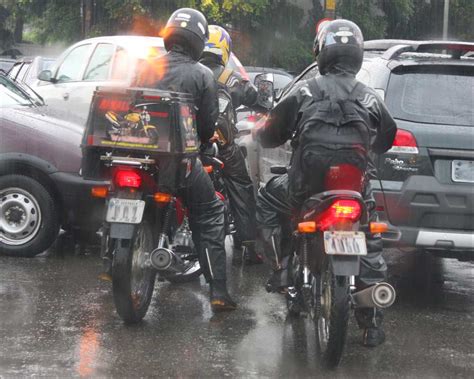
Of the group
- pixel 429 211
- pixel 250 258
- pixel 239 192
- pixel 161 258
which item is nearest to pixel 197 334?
pixel 161 258

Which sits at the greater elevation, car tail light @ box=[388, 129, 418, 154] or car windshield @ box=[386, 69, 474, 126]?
car windshield @ box=[386, 69, 474, 126]

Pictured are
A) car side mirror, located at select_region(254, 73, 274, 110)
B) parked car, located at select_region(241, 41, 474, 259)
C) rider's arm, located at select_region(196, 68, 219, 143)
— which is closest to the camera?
rider's arm, located at select_region(196, 68, 219, 143)

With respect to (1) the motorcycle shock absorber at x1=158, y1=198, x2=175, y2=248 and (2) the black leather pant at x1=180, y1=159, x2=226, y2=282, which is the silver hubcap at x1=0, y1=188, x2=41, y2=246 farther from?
(1) the motorcycle shock absorber at x1=158, y1=198, x2=175, y2=248

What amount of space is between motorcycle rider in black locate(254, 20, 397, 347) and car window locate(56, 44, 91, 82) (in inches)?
272

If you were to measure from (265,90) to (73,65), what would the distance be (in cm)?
592

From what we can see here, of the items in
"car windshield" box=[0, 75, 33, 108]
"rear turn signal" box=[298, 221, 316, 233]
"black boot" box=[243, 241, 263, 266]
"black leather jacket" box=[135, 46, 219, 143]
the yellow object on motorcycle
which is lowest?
"black boot" box=[243, 241, 263, 266]

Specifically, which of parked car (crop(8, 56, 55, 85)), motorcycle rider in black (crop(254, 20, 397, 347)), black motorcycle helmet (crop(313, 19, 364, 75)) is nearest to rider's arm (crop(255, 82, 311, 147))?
motorcycle rider in black (crop(254, 20, 397, 347))

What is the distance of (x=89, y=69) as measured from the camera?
12242 millimetres

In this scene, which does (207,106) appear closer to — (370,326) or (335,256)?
(335,256)

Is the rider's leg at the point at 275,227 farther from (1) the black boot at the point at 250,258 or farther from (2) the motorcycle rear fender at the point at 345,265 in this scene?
(1) the black boot at the point at 250,258

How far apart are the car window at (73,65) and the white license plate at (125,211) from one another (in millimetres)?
6878

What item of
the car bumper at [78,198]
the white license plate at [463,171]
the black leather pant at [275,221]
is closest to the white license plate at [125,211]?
the black leather pant at [275,221]

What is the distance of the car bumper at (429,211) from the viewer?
6.45 metres

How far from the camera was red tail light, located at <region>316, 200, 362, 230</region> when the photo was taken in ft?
16.6
